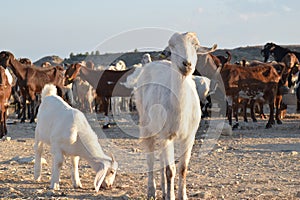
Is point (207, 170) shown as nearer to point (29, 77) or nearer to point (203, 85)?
point (203, 85)

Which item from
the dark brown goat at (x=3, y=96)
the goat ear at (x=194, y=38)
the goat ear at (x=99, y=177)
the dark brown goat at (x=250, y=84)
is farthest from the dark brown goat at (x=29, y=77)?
the goat ear at (x=194, y=38)

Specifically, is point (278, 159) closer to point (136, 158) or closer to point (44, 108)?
point (136, 158)

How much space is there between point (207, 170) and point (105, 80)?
11256 mm

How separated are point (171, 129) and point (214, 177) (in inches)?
109

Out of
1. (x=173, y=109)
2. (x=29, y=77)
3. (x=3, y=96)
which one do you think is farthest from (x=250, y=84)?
(x=173, y=109)

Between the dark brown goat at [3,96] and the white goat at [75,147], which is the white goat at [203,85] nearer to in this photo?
the dark brown goat at [3,96]

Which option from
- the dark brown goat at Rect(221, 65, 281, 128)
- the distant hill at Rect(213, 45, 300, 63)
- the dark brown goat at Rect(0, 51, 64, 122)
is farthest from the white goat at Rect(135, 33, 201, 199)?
the distant hill at Rect(213, 45, 300, 63)

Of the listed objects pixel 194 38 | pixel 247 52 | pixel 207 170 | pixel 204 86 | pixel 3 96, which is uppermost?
pixel 194 38

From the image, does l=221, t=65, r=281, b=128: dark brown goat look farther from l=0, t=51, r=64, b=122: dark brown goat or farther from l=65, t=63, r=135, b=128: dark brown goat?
l=0, t=51, r=64, b=122: dark brown goat

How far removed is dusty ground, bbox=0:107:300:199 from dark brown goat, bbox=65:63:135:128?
12.4ft

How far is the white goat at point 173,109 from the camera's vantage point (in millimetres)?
7449

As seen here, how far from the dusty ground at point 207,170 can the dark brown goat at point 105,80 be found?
3.77m

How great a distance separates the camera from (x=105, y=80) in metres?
21.6

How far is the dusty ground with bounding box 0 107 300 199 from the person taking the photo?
8.60 meters
